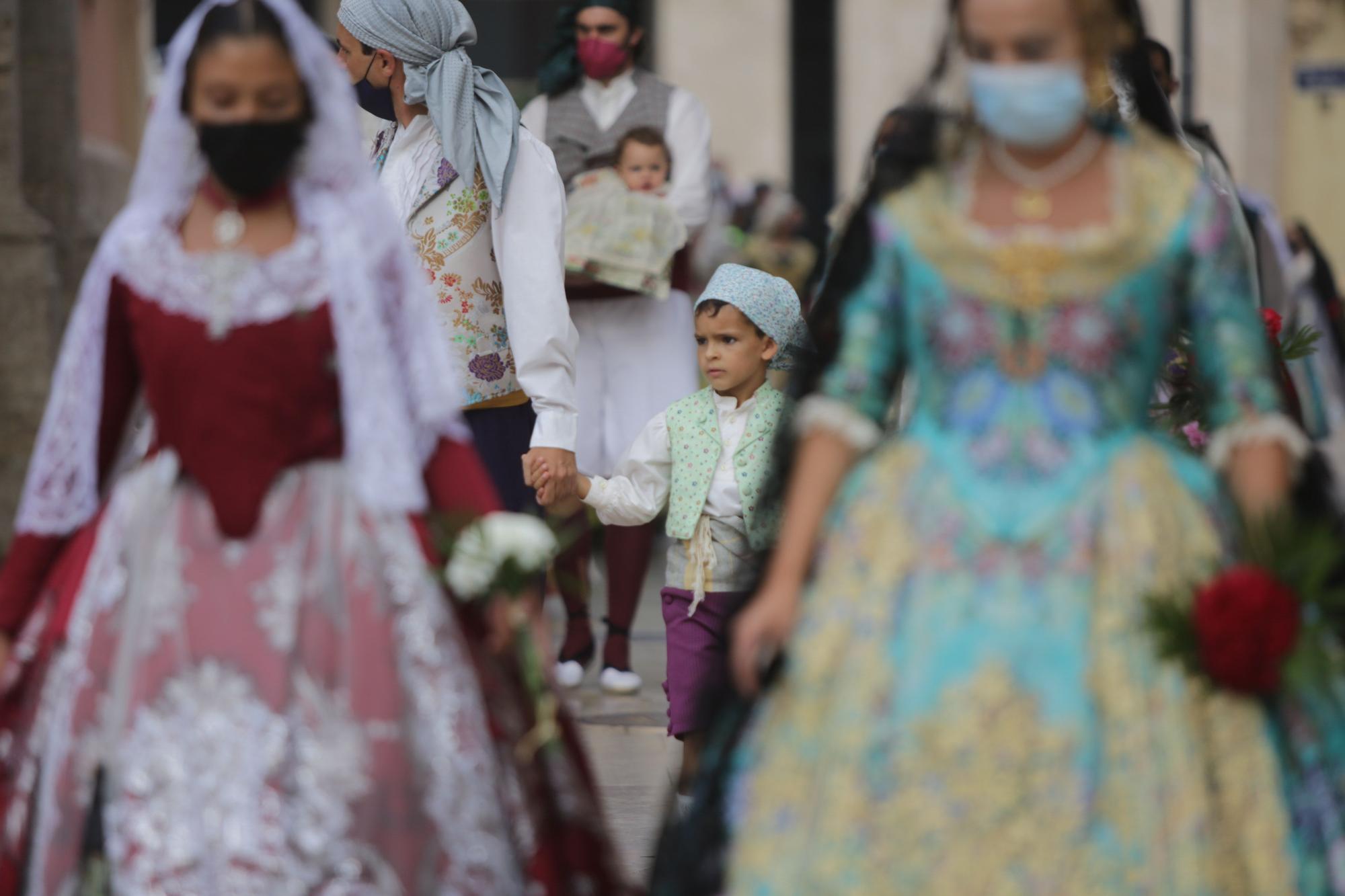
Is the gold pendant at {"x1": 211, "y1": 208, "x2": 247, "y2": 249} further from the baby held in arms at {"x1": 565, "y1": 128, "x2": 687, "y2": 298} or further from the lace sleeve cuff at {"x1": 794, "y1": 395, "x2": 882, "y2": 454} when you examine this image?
the baby held in arms at {"x1": 565, "y1": 128, "x2": 687, "y2": 298}

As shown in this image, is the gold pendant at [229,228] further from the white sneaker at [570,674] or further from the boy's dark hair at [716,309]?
the white sneaker at [570,674]

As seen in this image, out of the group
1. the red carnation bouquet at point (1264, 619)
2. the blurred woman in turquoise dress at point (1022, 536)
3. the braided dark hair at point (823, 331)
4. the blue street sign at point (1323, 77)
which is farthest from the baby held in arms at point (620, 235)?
the blue street sign at point (1323, 77)

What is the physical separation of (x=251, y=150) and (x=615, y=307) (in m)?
4.36

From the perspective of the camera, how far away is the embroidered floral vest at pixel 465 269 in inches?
232

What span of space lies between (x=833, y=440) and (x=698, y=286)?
A: 11.6 metres

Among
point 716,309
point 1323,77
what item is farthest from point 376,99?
point 1323,77

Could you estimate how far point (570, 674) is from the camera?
8.20 meters

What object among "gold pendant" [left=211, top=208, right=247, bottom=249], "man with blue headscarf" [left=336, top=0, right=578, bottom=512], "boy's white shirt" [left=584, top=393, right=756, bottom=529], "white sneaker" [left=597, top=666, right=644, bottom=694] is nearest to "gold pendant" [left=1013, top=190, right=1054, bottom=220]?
"gold pendant" [left=211, top=208, right=247, bottom=249]

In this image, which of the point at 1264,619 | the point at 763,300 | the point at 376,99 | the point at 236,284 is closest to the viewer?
the point at 1264,619

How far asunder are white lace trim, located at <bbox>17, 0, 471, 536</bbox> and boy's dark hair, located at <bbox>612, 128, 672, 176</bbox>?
422cm

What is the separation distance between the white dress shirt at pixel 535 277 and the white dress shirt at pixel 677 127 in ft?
8.48

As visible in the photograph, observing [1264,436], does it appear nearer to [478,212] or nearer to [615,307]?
[478,212]

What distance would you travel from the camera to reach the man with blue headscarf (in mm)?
5758

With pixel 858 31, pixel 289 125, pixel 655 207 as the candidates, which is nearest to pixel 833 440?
pixel 289 125
